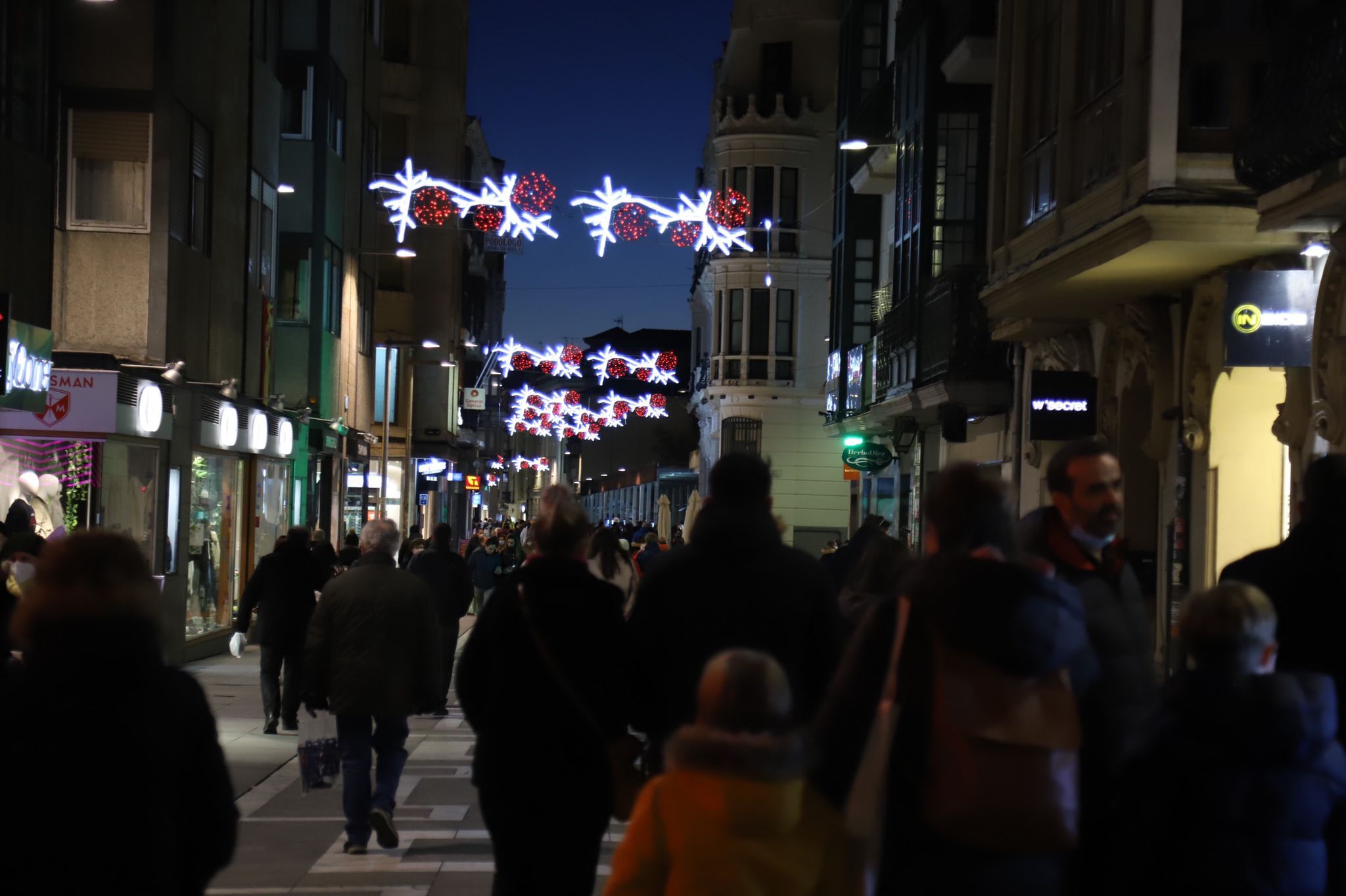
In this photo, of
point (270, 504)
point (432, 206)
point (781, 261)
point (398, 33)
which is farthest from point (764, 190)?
point (432, 206)

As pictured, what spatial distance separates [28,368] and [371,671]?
804 centimetres

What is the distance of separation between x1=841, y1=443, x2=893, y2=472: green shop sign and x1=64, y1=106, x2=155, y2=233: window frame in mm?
16532

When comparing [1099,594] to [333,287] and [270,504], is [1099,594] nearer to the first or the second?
[270,504]

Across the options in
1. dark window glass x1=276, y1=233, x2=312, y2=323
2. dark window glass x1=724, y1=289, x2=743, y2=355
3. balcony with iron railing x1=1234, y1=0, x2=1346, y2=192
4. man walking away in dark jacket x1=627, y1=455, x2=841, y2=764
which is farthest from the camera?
dark window glass x1=724, y1=289, x2=743, y2=355

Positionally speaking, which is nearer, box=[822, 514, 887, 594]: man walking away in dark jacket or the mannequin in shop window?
box=[822, 514, 887, 594]: man walking away in dark jacket

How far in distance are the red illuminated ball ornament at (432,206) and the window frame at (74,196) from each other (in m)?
3.48

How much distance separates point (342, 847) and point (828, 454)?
133 ft

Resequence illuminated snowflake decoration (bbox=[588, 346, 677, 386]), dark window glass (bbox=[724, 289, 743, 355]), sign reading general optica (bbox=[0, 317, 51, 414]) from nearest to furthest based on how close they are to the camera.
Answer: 1. sign reading general optica (bbox=[0, 317, 51, 414])
2. illuminated snowflake decoration (bbox=[588, 346, 677, 386])
3. dark window glass (bbox=[724, 289, 743, 355])

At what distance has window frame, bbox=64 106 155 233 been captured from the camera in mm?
20359

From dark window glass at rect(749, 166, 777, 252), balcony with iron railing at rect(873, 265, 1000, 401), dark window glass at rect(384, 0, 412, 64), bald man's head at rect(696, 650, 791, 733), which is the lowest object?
bald man's head at rect(696, 650, 791, 733)

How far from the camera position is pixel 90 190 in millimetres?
20578

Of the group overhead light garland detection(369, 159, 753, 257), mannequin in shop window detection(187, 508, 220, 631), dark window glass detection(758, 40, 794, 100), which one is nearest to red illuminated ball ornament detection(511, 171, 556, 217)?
overhead light garland detection(369, 159, 753, 257)

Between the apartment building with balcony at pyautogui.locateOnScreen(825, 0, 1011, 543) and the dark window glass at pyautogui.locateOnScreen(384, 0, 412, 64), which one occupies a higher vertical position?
the dark window glass at pyautogui.locateOnScreen(384, 0, 412, 64)

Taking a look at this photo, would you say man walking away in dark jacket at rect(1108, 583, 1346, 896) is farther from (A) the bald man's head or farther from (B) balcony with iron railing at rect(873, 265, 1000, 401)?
(B) balcony with iron railing at rect(873, 265, 1000, 401)
